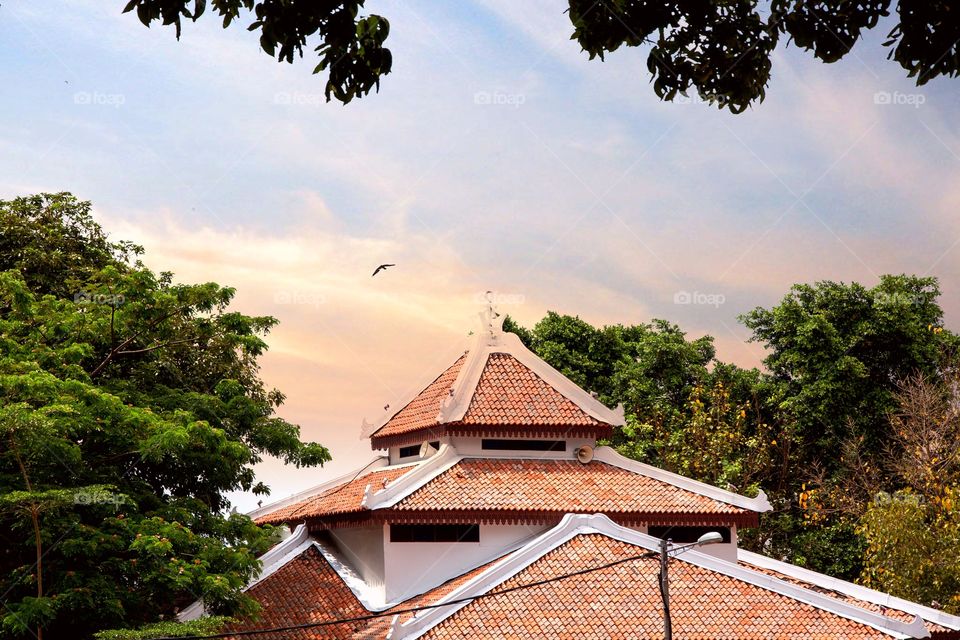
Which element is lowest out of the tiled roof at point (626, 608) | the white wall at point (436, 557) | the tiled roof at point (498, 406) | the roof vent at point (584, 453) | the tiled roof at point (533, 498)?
the tiled roof at point (626, 608)

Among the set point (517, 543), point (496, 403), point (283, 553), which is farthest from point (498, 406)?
point (283, 553)

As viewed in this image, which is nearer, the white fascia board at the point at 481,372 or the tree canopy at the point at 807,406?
the white fascia board at the point at 481,372

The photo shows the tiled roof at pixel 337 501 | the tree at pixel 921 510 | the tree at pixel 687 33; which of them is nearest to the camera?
the tree at pixel 687 33

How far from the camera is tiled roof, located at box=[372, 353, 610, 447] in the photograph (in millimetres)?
21391

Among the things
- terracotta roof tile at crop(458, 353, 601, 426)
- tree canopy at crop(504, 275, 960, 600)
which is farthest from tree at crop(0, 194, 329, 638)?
tree canopy at crop(504, 275, 960, 600)

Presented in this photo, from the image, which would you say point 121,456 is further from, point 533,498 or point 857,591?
point 857,591

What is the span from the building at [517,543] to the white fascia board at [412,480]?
0.04 m

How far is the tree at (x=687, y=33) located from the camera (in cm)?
621

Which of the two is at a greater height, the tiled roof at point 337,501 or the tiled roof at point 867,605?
the tiled roof at point 337,501

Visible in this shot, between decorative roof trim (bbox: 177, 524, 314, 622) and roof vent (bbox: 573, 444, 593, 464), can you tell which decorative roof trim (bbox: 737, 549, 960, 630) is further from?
decorative roof trim (bbox: 177, 524, 314, 622)

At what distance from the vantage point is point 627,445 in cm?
3216

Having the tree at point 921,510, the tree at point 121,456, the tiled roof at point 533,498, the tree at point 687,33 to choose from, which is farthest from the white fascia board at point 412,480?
Result: the tree at point 687,33

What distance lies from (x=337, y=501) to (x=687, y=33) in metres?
16.1

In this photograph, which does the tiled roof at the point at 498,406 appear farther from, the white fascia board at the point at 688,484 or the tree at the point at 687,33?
the tree at the point at 687,33
